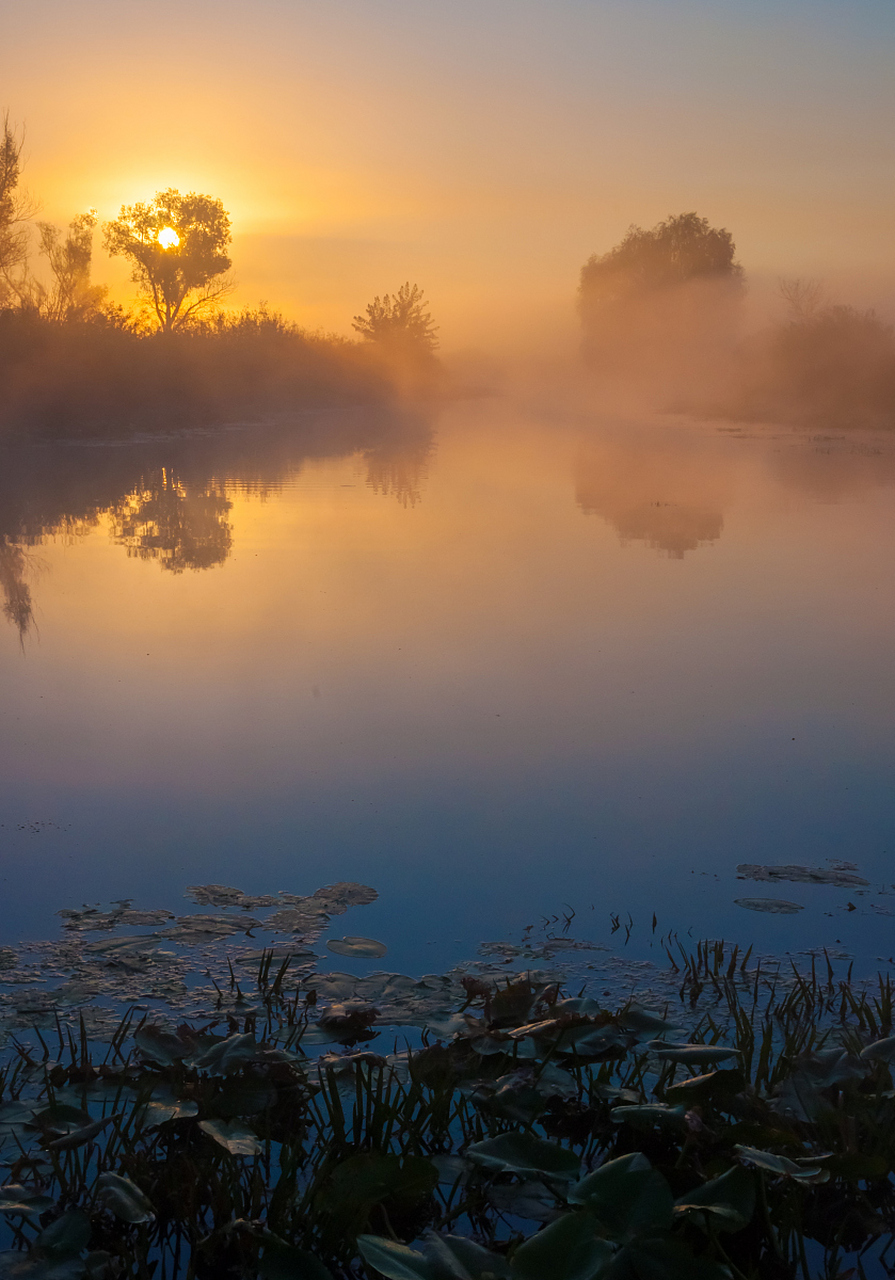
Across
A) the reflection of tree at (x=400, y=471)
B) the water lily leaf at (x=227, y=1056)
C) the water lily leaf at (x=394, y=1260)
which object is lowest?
the water lily leaf at (x=394, y=1260)

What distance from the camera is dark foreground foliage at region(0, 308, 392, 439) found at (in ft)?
79.6

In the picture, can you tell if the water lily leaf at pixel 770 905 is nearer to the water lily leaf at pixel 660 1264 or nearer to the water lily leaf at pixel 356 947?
the water lily leaf at pixel 356 947

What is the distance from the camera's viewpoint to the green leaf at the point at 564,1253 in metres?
1.76

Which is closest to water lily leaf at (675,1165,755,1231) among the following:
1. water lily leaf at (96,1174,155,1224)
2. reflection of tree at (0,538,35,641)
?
water lily leaf at (96,1174,155,1224)

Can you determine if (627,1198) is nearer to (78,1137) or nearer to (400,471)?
(78,1137)

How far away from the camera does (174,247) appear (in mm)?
51000

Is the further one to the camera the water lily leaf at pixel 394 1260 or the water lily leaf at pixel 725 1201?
the water lily leaf at pixel 725 1201

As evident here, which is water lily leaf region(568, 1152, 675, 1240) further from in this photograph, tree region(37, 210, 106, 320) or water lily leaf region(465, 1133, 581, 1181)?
tree region(37, 210, 106, 320)

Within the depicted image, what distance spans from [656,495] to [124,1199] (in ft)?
46.3

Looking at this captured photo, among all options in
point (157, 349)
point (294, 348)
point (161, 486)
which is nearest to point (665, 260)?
point (294, 348)

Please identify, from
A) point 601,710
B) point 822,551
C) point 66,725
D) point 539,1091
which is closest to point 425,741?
point 601,710

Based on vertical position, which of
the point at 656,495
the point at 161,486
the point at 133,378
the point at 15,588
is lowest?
the point at 15,588

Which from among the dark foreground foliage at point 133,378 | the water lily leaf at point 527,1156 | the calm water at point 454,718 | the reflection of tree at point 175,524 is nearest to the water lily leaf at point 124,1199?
the water lily leaf at point 527,1156

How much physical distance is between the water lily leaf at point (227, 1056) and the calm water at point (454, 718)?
2.73 ft
